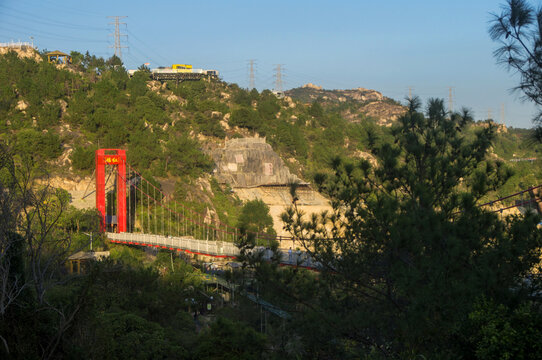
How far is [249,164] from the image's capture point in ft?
133

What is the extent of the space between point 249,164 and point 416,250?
34.1 meters

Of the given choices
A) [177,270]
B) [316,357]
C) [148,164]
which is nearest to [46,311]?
[316,357]

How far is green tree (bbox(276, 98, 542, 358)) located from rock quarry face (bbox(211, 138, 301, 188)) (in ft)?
103

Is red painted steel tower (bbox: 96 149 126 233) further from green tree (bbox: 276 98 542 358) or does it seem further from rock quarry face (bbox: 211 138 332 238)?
green tree (bbox: 276 98 542 358)

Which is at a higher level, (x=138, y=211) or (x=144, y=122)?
(x=144, y=122)

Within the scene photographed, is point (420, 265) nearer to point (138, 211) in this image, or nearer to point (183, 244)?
point (183, 244)

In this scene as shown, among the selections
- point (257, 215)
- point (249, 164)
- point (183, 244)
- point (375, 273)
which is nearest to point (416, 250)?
point (375, 273)

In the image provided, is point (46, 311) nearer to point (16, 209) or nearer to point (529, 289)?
point (16, 209)

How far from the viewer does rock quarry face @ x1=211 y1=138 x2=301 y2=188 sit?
3981cm

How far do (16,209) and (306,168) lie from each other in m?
37.4

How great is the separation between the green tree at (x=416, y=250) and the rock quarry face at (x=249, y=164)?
31.4 metres

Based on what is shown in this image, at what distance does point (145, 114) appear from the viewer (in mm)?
39312

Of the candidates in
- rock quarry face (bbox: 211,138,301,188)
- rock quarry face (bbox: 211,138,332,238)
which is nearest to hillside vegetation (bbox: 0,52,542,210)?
rock quarry face (bbox: 211,138,301,188)

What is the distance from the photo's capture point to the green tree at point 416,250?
6215mm
